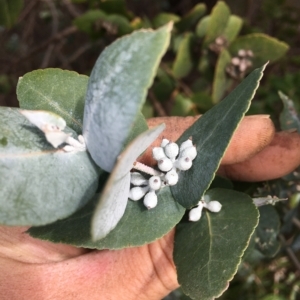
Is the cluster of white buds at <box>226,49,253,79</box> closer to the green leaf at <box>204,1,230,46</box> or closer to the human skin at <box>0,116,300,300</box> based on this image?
the green leaf at <box>204,1,230,46</box>

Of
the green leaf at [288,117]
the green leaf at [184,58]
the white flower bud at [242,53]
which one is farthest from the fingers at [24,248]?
the white flower bud at [242,53]

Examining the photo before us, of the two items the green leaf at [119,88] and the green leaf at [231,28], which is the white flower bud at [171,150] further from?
the green leaf at [231,28]

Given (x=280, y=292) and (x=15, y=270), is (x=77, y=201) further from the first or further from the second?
(x=280, y=292)

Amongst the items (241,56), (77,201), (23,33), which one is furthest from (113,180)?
(23,33)

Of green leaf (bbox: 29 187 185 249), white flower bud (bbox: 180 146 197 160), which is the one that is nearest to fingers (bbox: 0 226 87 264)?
green leaf (bbox: 29 187 185 249)

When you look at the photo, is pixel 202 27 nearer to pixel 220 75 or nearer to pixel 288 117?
pixel 220 75

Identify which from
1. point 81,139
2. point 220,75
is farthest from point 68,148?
point 220,75
